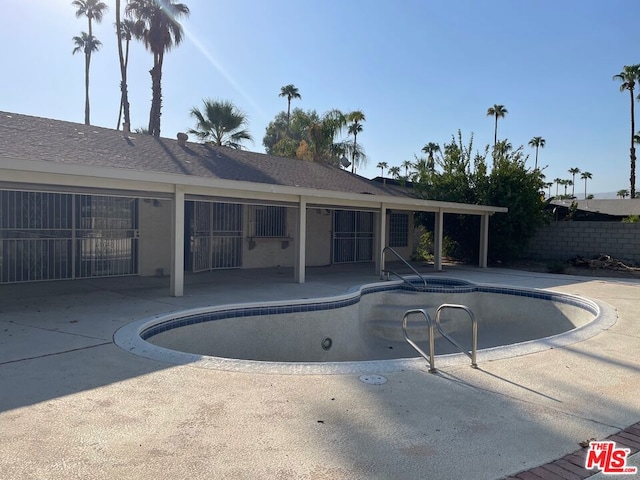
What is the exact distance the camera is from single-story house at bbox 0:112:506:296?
8.27 metres

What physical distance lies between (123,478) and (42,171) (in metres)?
5.54

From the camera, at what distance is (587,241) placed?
59.2 feet

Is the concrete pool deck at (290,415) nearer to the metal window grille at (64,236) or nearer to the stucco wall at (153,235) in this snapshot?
the metal window grille at (64,236)

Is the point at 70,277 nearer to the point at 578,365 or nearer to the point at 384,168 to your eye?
the point at 578,365

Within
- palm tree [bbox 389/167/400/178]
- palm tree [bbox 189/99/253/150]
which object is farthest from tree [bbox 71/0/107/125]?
palm tree [bbox 389/167/400/178]

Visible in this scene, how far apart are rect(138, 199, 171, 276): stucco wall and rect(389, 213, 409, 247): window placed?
908cm

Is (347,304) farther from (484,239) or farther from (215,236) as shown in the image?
(484,239)

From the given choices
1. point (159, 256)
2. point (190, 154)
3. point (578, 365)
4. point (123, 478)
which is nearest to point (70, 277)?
point (159, 256)

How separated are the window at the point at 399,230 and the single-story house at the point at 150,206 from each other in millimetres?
3121

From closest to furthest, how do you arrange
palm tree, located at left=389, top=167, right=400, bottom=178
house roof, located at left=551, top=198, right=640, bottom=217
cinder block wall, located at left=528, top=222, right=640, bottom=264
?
cinder block wall, located at left=528, top=222, right=640, bottom=264 → house roof, located at left=551, top=198, right=640, bottom=217 → palm tree, located at left=389, top=167, right=400, bottom=178

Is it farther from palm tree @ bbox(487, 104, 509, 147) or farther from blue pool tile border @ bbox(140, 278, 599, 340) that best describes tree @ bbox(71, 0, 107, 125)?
palm tree @ bbox(487, 104, 509, 147)

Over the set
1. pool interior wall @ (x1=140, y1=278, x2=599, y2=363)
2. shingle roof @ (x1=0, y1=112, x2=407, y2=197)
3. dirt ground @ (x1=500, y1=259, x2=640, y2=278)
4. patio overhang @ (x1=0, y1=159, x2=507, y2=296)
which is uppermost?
shingle roof @ (x1=0, y1=112, x2=407, y2=197)

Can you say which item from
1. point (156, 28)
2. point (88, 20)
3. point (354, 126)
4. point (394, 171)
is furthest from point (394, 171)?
point (156, 28)

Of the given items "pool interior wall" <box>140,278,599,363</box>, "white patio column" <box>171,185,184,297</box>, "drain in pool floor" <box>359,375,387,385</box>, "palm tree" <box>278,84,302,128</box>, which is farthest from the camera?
"palm tree" <box>278,84,302,128</box>
